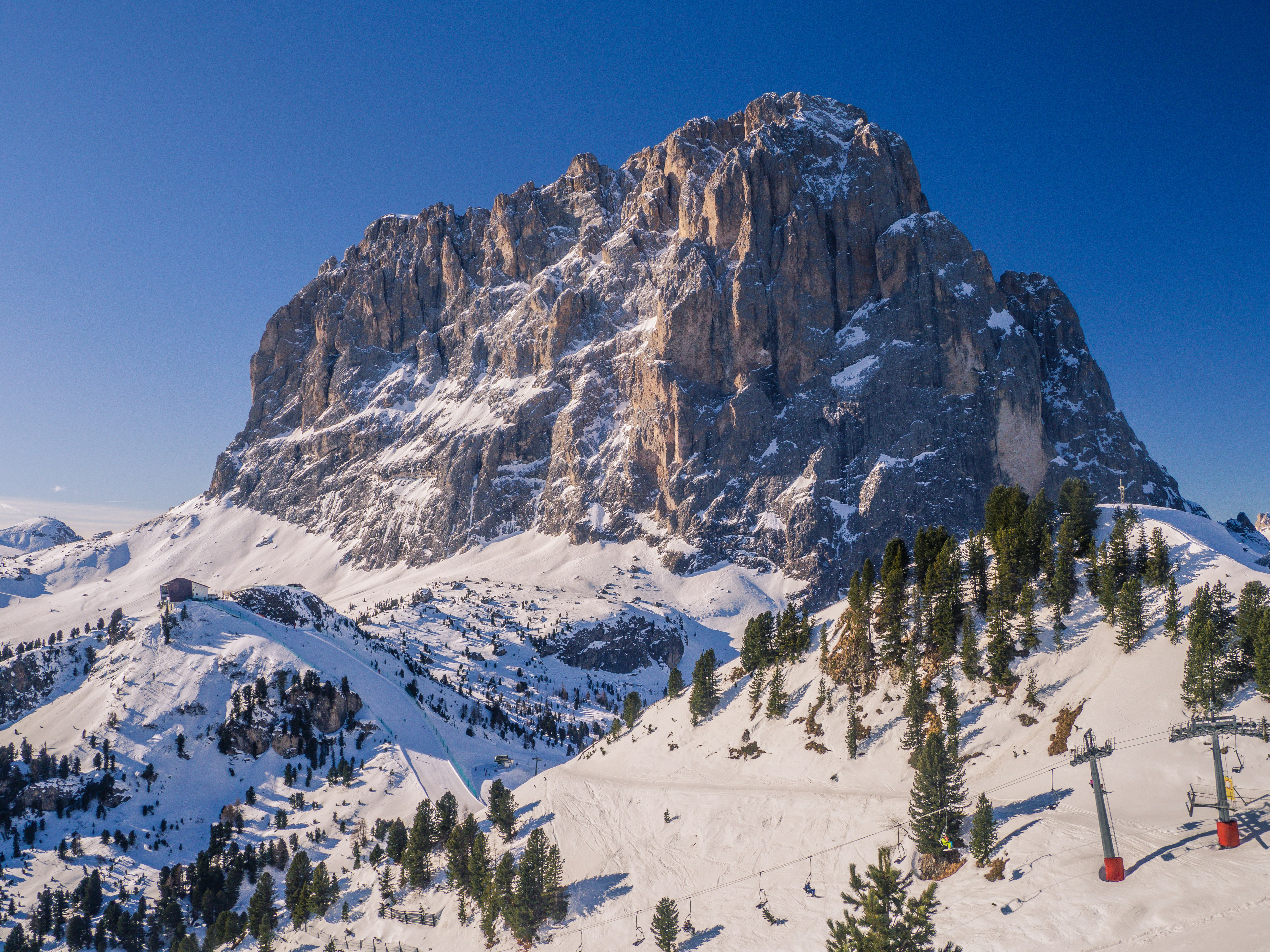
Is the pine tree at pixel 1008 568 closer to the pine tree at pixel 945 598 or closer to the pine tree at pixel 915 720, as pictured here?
the pine tree at pixel 945 598

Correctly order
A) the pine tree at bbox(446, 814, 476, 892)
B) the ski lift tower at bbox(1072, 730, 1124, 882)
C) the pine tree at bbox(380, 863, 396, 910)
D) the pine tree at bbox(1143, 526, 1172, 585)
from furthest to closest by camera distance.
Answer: the pine tree at bbox(380, 863, 396, 910) → the pine tree at bbox(446, 814, 476, 892) → the pine tree at bbox(1143, 526, 1172, 585) → the ski lift tower at bbox(1072, 730, 1124, 882)

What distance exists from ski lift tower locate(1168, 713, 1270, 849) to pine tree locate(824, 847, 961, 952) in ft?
48.7

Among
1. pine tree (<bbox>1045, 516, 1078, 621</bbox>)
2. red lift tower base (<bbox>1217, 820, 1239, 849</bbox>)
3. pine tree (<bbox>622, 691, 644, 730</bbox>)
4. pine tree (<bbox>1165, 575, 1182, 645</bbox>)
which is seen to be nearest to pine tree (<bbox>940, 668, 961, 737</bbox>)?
pine tree (<bbox>1045, 516, 1078, 621</bbox>)

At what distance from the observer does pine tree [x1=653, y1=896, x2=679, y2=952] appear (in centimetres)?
5109

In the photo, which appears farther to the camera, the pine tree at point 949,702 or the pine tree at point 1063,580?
the pine tree at point 1063,580

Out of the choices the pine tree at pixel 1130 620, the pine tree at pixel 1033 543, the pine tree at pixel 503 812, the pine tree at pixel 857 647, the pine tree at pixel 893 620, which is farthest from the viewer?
the pine tree at pixel 503 812

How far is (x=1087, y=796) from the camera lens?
46.6 m

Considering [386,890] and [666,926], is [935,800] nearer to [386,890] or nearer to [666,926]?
[666,926]

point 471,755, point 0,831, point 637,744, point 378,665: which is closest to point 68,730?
point 0,831

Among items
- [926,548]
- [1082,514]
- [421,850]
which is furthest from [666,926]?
[1082,514]

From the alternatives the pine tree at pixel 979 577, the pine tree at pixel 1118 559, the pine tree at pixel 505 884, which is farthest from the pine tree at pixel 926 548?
the pine tree at pixel 505 884

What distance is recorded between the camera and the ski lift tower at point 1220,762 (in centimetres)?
3806

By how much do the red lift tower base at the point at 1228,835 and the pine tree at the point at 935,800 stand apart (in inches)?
496

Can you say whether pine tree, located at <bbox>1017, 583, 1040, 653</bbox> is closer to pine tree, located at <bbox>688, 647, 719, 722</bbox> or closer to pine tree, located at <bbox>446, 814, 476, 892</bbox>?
pine tree, located at <bbox>688, 647, 719, 722</bbox>
